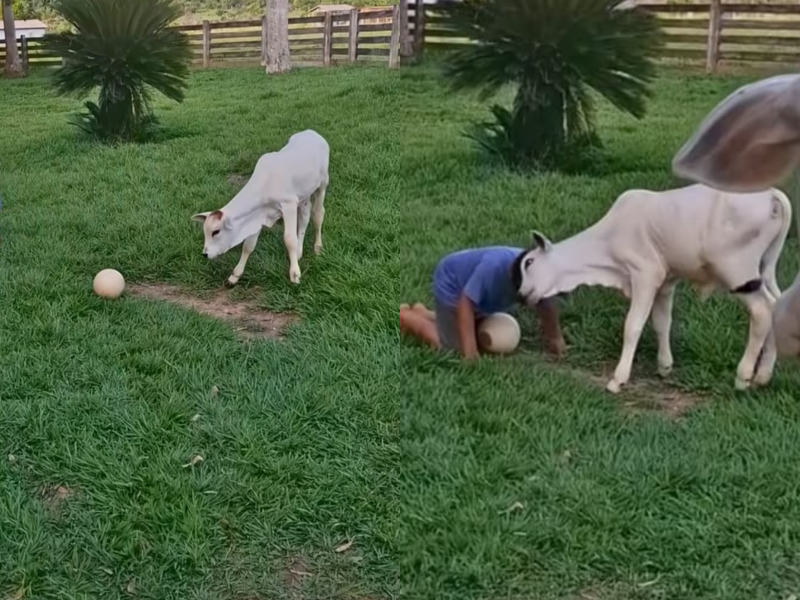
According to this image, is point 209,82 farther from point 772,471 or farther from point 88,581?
point 772,471

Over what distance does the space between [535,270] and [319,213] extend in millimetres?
1235

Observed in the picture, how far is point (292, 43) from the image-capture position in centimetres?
154

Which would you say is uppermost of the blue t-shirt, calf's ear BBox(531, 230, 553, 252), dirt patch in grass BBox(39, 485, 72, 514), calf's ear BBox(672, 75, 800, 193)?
calf's ear BBox(672, 75, 800, 193)

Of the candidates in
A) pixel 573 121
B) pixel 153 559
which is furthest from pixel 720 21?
pixel 153 559

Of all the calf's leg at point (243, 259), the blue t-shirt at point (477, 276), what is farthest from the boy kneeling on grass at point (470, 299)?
the calf's leg at point (243, 259)

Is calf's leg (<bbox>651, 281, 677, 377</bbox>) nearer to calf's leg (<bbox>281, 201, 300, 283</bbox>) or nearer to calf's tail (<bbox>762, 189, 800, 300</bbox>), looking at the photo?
calf's tail (<bbox>762, 189, 800, 300</bbox>)

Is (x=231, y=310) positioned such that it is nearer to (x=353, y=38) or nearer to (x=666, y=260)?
(x=353, y=38)

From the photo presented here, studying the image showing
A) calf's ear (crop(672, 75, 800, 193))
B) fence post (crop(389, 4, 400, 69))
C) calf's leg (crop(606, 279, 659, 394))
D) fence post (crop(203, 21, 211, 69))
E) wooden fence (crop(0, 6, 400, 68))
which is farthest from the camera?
fence post (crop(203, 21, 211, 69))

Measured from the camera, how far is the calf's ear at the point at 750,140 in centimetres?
44

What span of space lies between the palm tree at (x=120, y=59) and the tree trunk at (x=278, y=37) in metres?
0.16

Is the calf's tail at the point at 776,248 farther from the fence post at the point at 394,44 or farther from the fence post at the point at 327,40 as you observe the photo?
the fence post at the point at 327,40

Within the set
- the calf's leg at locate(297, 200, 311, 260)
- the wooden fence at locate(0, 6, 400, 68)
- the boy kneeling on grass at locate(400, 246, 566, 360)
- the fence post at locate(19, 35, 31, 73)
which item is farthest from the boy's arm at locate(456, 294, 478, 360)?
the fence post at locate(19, 35, 31, 73)

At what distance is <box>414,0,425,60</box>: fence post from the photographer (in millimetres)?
494

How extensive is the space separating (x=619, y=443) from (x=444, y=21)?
0.28 metres
